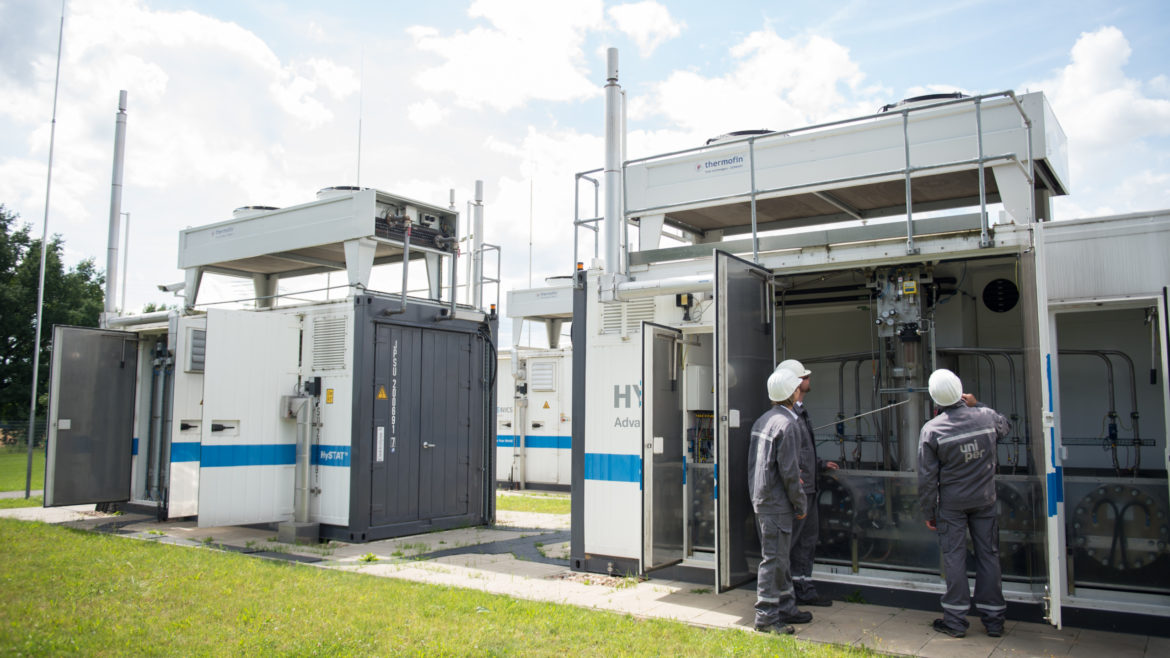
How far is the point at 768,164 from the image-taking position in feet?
25.7

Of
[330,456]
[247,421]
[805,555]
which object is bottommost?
[805,555]

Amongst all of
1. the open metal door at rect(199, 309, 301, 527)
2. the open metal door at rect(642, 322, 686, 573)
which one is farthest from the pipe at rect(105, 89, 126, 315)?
the open metal door at rect(642, 322, 686, 573)

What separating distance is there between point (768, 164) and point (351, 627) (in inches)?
222

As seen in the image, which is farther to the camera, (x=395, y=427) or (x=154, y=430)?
(x=154, y=430)

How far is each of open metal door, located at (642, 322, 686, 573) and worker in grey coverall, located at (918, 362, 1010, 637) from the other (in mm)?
2410

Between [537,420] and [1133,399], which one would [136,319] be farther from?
[1133,399]

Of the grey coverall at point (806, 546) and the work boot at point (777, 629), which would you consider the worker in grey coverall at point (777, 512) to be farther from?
the grey coverall at point (806, 546)

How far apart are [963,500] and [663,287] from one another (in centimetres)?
328

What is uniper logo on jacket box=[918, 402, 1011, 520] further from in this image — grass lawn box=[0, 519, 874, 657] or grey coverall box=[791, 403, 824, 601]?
grass lawn box=[0, 519, 874, 657]

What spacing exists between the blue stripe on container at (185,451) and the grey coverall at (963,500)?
9.62 meters

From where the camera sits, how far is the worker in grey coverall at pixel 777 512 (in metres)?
6.07

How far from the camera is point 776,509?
20.2 ft

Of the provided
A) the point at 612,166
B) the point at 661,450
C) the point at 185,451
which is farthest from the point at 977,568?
the point at 185,451

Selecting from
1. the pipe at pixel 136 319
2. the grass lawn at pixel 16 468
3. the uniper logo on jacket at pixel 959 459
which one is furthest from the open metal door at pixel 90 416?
the uniper logo on jacket at pixel 959 459
